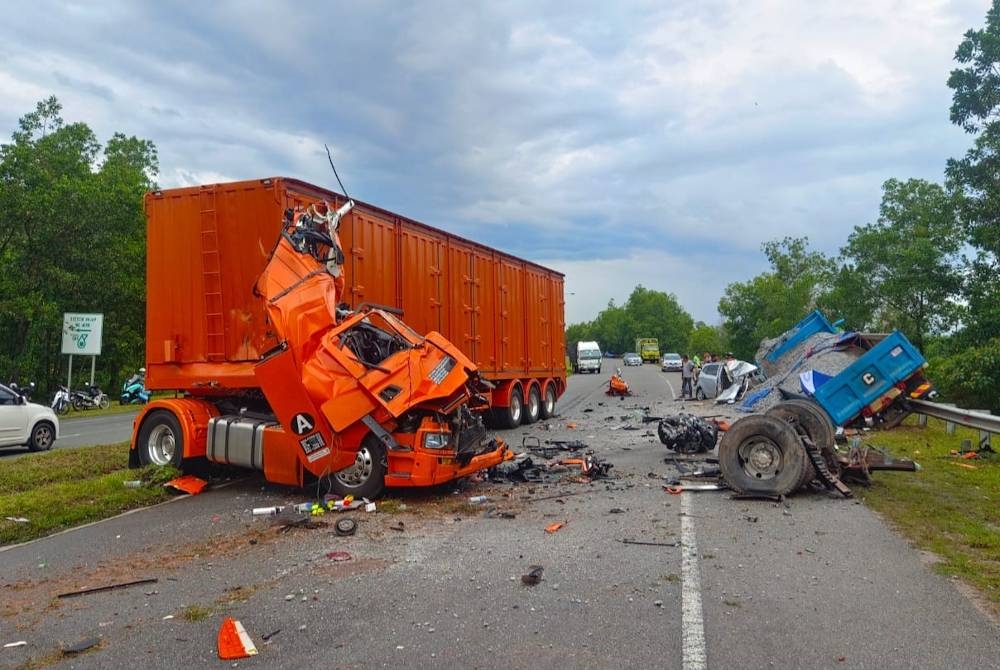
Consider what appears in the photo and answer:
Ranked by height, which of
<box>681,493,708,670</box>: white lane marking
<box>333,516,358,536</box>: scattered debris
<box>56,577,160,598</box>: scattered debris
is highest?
A: <box>333,516,358,536</box>: scattered debris

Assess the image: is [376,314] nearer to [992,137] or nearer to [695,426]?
[695,426]

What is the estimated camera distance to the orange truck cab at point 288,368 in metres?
7.81

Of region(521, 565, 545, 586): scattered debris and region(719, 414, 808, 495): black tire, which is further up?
region(719, 414, 808, 495): black tire

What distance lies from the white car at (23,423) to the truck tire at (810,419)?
13032mm

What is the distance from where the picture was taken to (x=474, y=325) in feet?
51.8

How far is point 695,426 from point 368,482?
5.85 m

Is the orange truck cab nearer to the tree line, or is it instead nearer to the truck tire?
the truck tire

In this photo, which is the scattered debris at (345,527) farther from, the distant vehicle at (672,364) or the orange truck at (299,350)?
the distant vehicle at (672,364)

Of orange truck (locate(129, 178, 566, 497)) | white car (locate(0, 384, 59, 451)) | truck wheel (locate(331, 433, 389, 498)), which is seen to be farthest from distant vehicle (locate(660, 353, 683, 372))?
truck wheel (locate(331, 433, 389, 498))

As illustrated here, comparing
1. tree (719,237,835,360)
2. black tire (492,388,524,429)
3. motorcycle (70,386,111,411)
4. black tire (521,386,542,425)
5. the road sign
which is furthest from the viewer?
tree (719,237,835,360)

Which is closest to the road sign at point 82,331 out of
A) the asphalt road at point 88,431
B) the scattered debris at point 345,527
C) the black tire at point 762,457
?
the asphalt road at point 88,431

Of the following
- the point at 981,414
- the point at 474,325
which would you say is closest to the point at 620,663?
the point at 981,414

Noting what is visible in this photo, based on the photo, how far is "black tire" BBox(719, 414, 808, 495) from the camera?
793 cm

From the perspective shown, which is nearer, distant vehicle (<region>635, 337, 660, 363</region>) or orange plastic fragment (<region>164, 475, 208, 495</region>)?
orange plastic fragment (<region>164, 475, 208, 495</region>)
